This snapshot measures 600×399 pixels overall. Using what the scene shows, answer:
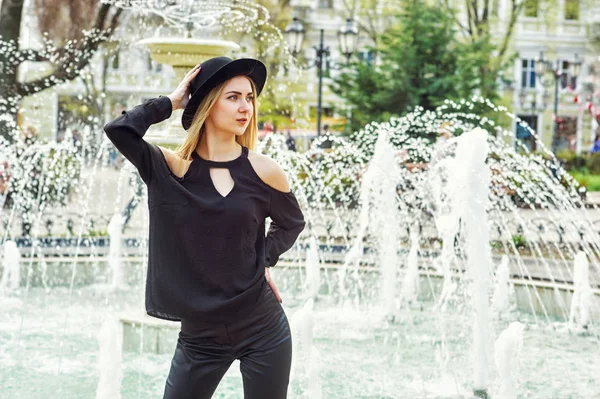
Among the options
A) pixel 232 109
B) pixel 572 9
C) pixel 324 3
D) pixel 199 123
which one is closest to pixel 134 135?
pixel 199 123

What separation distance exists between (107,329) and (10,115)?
1267cm

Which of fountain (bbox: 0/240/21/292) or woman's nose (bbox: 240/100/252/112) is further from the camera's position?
fountain (bbox: 0/240/21/292)

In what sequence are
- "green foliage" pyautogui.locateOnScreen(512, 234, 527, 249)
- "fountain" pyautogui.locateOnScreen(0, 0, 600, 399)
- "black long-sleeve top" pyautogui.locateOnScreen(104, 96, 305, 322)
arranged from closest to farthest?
"black long-sleeve top" pyautogui.locateOnScreen(104, 96, 305, 322) < "fountain" pyautogui.locateOnScreen(0, 0, 600, 399) < "green foliage" pyautogui.locateOnScreen(512, 234, 527, 249)

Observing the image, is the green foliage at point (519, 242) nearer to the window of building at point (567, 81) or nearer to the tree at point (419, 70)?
the tree at point (419, 70)

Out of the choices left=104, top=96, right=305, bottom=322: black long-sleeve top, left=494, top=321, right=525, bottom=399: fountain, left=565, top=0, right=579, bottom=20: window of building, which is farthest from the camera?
left=565, top=0, right=579, bottom=20: window of building

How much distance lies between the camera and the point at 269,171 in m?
3.08

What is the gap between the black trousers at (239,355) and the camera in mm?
2990

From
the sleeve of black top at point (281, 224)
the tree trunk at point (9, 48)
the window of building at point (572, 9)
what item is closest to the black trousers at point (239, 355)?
the sleeve of black top at point (281, 224)

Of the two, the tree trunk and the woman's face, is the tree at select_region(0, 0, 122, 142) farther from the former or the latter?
the woman's face

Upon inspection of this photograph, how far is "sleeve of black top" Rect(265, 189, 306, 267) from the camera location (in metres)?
3.14

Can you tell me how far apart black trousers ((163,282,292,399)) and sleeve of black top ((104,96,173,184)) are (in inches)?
19.6

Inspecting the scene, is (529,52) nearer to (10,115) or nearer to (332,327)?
(10,115)

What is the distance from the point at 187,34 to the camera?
7426 mm

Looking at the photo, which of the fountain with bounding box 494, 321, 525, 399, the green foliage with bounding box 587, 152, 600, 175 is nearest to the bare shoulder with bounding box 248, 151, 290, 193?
the fountain with bounding box 494, 321, 525, 399
